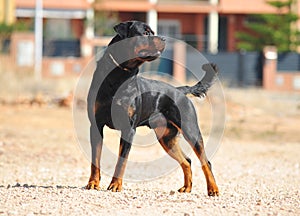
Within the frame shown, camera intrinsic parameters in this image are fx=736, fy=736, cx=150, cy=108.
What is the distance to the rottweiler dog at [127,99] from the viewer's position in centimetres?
742

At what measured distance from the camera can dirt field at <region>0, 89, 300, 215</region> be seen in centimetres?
669

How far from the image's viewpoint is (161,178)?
10.4m

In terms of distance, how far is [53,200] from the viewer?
22.4 feet

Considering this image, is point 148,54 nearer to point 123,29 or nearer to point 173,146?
point 123,29

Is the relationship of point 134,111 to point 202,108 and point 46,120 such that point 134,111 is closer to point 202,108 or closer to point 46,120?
point 46,120

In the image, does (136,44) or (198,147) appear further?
(198,147)

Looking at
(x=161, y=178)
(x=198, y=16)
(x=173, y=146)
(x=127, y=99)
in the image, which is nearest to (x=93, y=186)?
(x=127, y=99)

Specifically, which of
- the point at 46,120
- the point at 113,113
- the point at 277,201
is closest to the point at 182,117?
the point at 113,113

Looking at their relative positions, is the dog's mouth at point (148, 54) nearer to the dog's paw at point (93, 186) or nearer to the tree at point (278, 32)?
the dog's paw at point (93, 186)

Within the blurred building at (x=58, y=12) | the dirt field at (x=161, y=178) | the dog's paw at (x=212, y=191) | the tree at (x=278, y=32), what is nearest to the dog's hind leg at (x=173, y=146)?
the dirt field at (x=161, y=178)

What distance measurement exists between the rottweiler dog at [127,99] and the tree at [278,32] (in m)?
30.3

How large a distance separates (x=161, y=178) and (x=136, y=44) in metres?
3.49

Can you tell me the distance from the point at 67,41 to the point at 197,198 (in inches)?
1043

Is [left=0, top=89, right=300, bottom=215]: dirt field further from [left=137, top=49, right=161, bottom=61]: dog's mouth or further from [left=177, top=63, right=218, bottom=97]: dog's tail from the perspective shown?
[left=137, top=49, right=161, bottom=61]: dog's mouth
